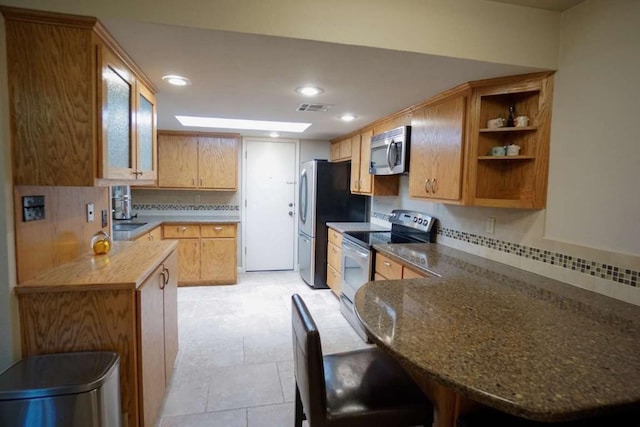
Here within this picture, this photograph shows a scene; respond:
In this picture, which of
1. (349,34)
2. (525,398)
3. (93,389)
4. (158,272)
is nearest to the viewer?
(525,398)

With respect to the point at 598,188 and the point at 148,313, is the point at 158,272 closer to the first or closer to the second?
the point at 148,313

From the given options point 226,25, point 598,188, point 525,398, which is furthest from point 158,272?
point 598,188

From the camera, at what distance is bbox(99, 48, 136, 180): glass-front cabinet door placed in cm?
166

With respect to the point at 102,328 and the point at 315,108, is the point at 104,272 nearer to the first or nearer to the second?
the point at 102,328

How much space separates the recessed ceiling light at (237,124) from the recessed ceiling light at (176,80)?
1.36m

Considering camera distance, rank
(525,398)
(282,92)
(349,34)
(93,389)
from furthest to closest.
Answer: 1. (282,92)
2. (349,34)
3. (93,389)
4. (525,398)

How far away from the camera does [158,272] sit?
202 cm

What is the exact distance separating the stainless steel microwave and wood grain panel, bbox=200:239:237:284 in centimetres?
219

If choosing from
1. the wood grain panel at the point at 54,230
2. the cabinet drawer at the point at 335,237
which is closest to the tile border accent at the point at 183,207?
the cabinet drawer at the point at 335,237

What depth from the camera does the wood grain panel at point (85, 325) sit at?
151 centimetres

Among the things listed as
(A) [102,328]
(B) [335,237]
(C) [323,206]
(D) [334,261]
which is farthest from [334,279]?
(A) [102,328]

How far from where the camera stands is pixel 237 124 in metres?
4.23

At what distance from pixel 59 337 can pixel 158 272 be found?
0.57 meters

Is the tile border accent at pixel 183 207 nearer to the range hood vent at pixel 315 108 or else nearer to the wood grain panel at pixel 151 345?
the range hood vent at pixel 315 108
